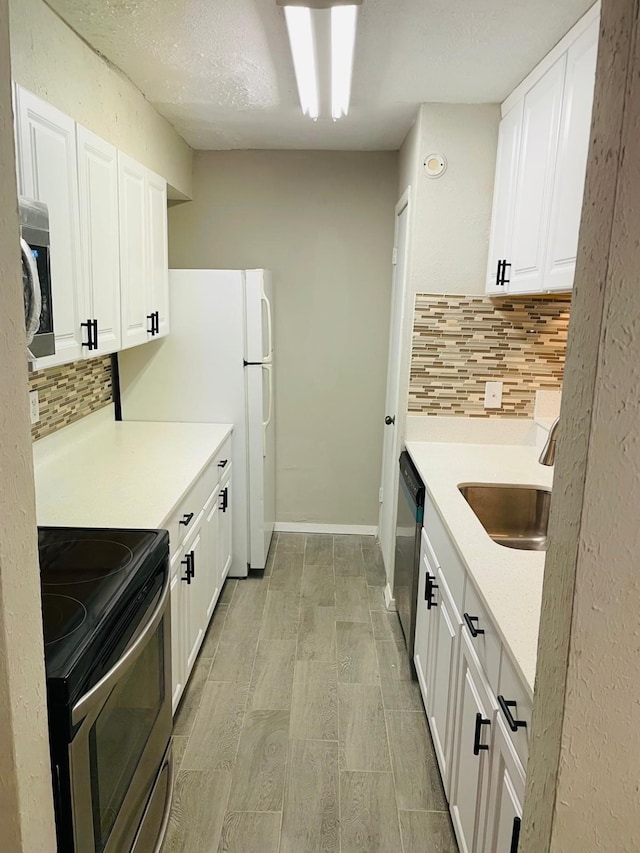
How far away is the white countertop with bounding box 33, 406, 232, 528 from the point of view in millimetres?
2166

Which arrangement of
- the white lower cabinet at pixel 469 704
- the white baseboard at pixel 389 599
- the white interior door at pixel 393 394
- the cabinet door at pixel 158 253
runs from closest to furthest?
1. the white lower cabinet at pixel 469 704
2. the cabinet door at pixel 158 253
3. the white interior door at pixel 393 394
4. the white baseboard at pixel 389 599

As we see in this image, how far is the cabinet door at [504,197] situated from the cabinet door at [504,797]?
1812 millimetres

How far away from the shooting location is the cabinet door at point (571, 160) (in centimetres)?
187

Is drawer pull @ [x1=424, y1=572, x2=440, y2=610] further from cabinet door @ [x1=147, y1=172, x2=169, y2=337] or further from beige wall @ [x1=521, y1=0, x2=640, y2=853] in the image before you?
cabinet door @ [x1=147, y1=172, x2=169, y2=337]

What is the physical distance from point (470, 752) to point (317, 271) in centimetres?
305

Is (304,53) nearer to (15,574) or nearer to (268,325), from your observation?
(268,325)

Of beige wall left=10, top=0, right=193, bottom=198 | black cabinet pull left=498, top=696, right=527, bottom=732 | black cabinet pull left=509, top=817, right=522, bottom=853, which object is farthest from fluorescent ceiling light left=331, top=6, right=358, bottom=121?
black cabinet pull left=509, top=817, right=522, bottom=853

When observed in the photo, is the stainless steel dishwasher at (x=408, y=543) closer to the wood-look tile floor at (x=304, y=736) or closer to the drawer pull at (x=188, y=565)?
the wood-look tile floor at (x=304, y=736)

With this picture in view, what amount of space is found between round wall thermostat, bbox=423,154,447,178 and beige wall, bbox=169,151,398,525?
1108 millimetres

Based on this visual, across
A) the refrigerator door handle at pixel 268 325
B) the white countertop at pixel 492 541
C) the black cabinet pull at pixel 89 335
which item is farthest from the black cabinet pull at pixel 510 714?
the refrigerator door handle at pixel 268 325

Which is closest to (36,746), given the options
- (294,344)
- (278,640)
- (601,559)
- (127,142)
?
(601,559)

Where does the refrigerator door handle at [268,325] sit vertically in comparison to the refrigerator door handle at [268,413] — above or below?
above

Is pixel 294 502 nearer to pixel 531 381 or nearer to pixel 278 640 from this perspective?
pixel 278 640

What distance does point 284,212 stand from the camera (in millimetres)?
4070
